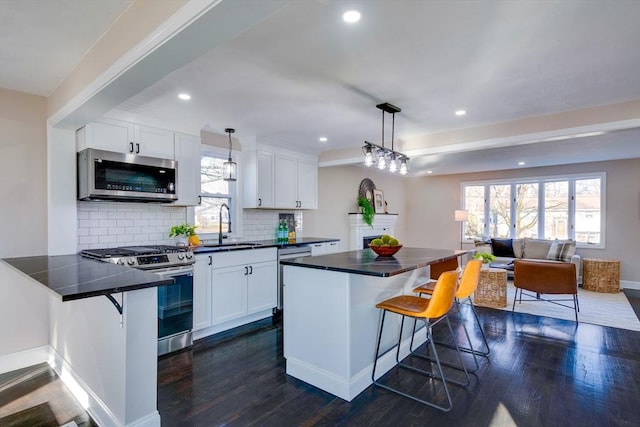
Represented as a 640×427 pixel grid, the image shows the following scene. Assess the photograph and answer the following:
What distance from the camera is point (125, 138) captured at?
10.5ft

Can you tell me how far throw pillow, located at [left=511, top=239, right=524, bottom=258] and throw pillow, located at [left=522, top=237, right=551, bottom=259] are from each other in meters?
0.08

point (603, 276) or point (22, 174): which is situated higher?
point (22, 174)

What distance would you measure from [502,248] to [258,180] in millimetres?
5374

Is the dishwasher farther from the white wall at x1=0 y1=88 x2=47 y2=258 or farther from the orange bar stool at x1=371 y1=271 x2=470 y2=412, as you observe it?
the white wall at x1=0 y1=88 x2=47 y2=258

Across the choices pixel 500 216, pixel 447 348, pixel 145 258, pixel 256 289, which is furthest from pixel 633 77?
pixel 500 216

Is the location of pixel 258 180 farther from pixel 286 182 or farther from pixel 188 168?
pixel 188 168

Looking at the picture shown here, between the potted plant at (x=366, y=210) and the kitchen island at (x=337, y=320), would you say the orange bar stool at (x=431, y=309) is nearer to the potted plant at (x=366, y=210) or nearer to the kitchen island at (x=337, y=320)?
the kitchen island at (x=337, y=320)

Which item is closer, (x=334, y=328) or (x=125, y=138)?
(x=334, y=328)

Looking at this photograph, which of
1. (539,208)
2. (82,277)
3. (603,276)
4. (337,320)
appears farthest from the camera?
(539,208)

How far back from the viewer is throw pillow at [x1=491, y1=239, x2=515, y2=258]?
6.90 metres

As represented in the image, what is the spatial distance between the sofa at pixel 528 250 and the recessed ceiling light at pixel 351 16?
5.73 meters

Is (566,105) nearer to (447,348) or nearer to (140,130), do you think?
(447,348)

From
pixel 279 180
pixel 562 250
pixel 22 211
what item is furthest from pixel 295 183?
pixel 562 250

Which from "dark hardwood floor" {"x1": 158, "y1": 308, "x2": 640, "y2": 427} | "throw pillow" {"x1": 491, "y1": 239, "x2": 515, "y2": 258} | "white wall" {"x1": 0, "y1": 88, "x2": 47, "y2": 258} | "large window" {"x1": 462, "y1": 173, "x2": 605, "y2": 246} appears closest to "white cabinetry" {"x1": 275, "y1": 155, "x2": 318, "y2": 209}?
"dark hardwood floor" {"x1": 158, "y1": 308, "x2": 640, "y2": 427}
